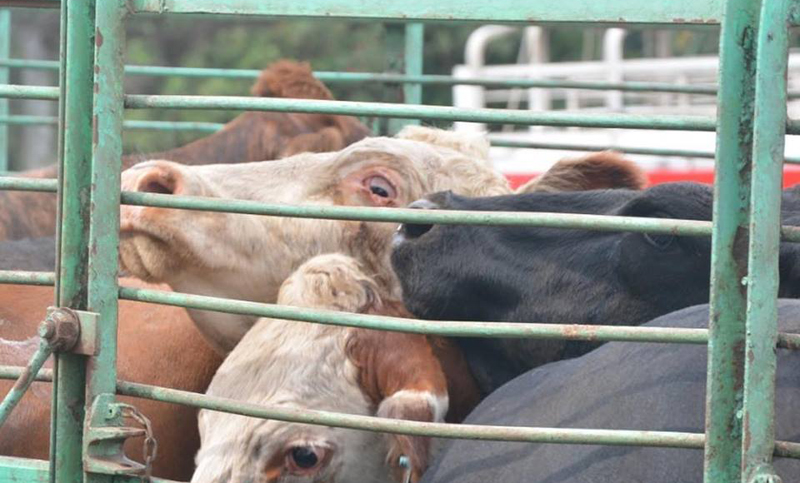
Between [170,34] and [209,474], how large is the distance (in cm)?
1806

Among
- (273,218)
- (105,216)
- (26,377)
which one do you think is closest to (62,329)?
(26,377)

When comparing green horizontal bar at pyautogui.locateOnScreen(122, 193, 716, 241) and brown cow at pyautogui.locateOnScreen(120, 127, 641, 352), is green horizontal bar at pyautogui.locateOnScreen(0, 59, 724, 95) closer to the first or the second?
brown cow at pyautogui.locateOnScreen(120, 127, 641, 352)

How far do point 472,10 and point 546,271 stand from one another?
33.0 inches

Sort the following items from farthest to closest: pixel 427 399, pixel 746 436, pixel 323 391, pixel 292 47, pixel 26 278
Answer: pixel 292 47 < pixel 323 391 < pixel 427 399 < pixel 26 278 < pixel 746 436

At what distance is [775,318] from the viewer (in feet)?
6.07

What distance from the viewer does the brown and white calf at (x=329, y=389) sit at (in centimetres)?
266

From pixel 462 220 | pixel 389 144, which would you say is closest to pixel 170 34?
pixel 389 144

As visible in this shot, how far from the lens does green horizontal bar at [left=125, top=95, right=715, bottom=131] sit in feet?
6.87

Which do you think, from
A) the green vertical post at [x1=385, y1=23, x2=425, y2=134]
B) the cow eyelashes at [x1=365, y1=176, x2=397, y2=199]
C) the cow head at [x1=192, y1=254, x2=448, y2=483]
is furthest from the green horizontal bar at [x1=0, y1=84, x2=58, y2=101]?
the green vertical post at [x1=385, y1=23, x2=425, y2=134]

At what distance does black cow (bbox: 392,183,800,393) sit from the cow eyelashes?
56 centimetres

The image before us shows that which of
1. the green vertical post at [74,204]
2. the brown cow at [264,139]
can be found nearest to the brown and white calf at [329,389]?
the green vertical post at [74,204]

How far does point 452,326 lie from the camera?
6.93 feet

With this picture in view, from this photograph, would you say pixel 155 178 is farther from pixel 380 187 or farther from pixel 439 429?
pixel 439 429

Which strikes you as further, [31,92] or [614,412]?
[31,92]
